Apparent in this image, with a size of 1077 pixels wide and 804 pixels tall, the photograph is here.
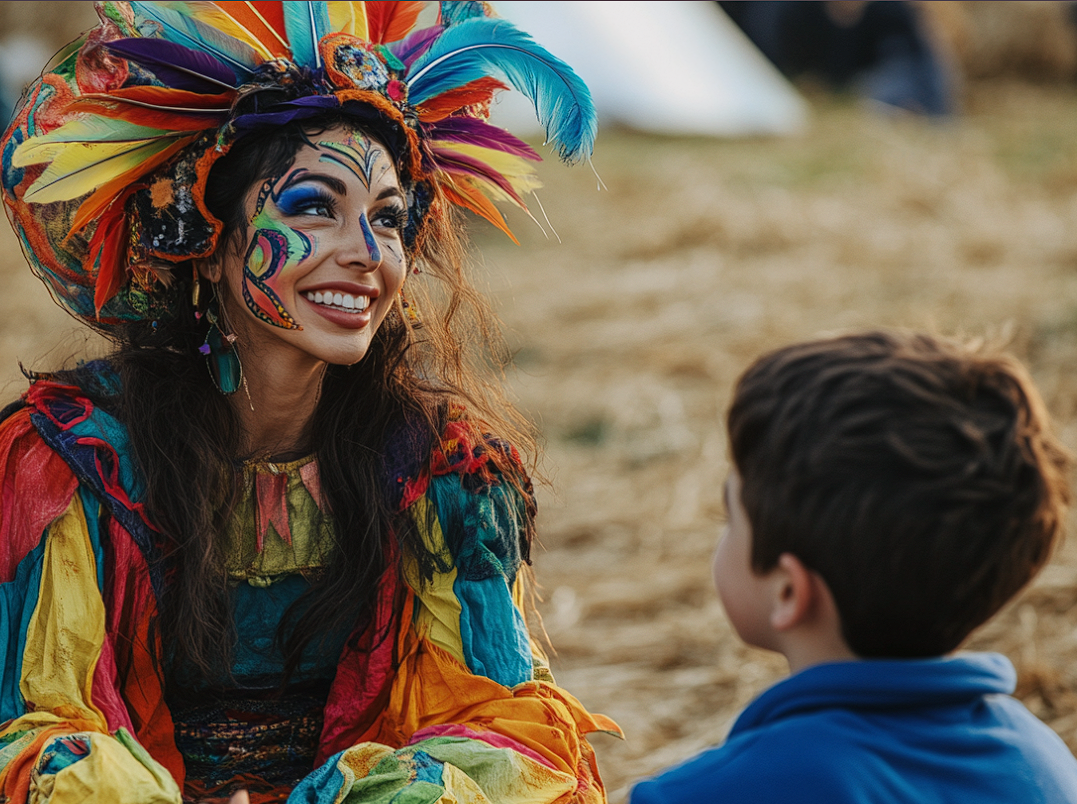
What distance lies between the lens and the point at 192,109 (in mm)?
2053

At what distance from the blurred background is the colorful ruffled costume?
0.35 meters

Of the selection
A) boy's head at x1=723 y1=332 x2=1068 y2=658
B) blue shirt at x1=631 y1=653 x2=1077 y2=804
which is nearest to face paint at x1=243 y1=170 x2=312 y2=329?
boy's head at x1=723 y1=332 x2=1068 y2=658

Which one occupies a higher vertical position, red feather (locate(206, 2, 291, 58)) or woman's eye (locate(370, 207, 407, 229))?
red feather (locate(206, 2, 291, 58))

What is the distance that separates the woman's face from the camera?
211 cm

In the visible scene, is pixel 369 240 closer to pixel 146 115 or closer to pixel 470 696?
pixel 146 115

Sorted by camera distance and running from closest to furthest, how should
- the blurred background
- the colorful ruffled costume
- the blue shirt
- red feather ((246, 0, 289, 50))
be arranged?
1. the blue shirt
2. the colorful ruffled costume
3. red feather ((246, 0, 289, 50))
4. the blurred background

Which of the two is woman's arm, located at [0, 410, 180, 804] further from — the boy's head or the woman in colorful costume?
the boy's head

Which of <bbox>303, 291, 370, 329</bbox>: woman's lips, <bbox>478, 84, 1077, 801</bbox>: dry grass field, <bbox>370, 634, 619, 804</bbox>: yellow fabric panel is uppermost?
<bbox>303, 291, 370, 329</bbox>: woman's lips

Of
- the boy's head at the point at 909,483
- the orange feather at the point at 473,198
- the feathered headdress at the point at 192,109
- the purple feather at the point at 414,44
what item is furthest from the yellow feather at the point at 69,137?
the boy's head at the point at 909,483

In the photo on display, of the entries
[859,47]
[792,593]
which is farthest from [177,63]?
[859,47]

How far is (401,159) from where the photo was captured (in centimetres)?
224

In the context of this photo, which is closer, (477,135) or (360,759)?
(360,759)

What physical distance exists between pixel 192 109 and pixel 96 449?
0.64 metres

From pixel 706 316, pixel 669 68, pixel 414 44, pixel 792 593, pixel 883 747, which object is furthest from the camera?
pixel 669 68
